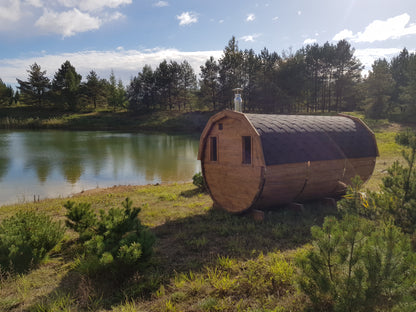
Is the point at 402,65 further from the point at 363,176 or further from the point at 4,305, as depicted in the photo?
Answer: the point at 4,305

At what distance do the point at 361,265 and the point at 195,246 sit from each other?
13.1 feet

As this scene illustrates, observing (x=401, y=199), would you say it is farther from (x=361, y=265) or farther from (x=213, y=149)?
(x=213, y=149)

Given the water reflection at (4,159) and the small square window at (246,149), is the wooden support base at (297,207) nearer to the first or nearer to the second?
the small square window at (246,149)

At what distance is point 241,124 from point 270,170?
1.70 metres

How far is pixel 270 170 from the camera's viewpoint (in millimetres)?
7633

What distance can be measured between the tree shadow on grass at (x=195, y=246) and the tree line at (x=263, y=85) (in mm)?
47047

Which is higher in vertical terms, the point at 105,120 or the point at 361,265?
the point at 105,120

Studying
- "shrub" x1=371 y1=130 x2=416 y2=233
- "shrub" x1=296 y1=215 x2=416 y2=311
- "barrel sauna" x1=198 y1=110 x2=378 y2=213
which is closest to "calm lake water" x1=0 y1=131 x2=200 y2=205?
"barrel sauna" x1=198 y1=110 x2=378 y2=213

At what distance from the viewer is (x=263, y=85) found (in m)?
54.6

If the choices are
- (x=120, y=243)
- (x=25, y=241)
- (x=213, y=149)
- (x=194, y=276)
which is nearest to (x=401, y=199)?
(x=194, y=276)

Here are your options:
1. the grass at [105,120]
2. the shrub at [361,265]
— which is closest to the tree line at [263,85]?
the grass at [105,120]

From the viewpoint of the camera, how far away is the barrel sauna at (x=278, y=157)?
25.5ft

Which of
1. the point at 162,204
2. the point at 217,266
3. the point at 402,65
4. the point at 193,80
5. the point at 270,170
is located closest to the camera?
the point at 217,266

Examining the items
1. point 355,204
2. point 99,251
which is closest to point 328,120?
point 355,204
